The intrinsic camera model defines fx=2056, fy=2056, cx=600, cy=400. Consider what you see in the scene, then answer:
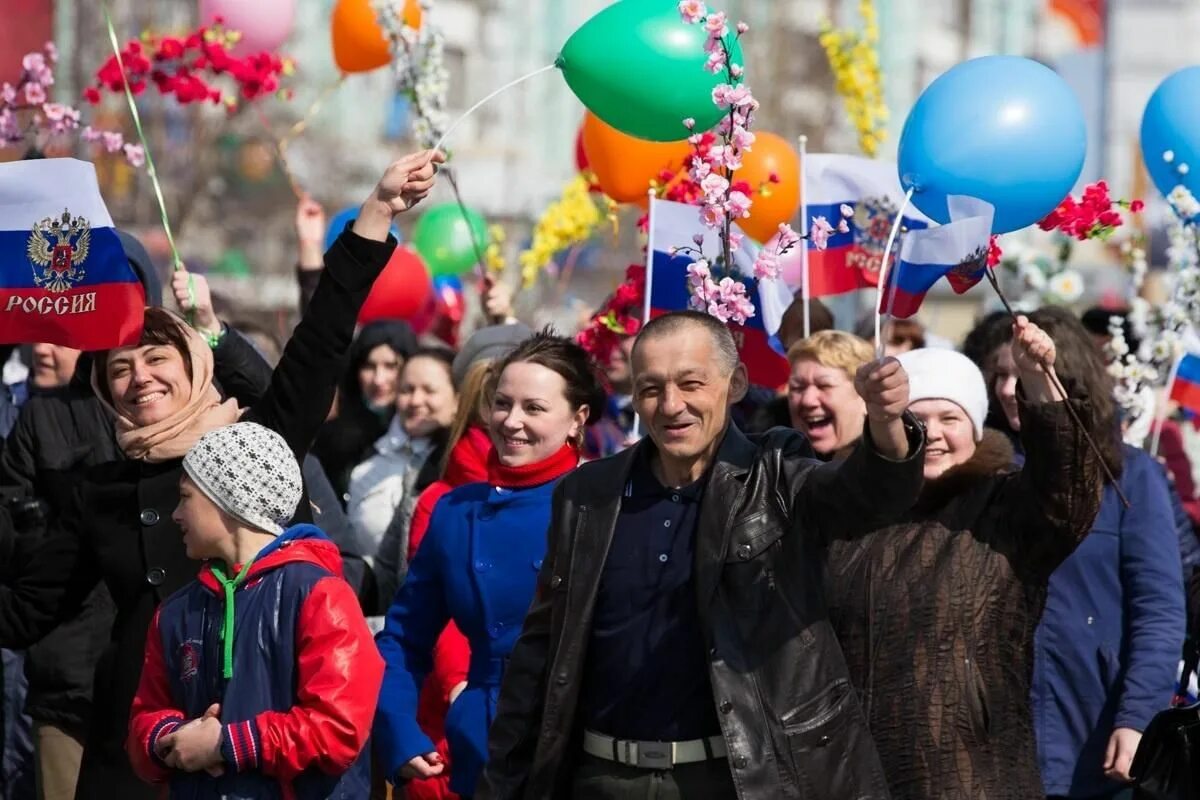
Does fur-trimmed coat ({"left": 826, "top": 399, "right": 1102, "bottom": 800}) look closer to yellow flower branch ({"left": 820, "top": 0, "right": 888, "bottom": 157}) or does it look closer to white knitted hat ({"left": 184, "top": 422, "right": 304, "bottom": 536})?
white knitted hat ({"left": 184, "top": 422, "right": 304, "bottom": 536})

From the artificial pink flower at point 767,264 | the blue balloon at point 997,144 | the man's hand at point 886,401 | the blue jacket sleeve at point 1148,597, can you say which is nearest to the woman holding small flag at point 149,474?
the artificial pink flower at point 767,264

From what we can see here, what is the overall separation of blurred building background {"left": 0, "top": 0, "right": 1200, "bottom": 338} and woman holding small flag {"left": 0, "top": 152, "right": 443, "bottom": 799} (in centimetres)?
1602

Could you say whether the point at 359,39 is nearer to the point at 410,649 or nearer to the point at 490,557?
the point at 490,557

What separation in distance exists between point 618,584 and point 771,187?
445 cm

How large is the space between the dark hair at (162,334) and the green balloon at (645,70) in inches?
61.7

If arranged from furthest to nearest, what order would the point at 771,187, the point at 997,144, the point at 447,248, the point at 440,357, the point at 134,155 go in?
the point at 447,248
the point at 771,187
the point at 440,357
the point at 134,155
the point at 997,144

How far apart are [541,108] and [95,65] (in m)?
14.2

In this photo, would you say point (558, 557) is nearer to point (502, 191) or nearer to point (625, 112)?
point (625, 112)

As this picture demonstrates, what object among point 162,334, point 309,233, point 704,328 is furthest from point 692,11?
point 309,233

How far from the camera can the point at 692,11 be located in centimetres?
537

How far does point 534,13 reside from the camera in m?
37.1

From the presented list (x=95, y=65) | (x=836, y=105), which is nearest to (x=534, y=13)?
(x=836, y=105)

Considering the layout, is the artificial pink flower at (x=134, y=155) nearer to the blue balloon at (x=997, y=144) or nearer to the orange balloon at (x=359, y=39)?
the orange balloon at (x=359, y=39)

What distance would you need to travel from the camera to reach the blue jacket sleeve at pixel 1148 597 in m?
5.74
